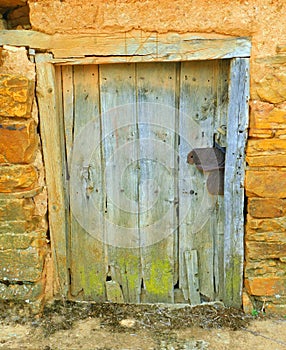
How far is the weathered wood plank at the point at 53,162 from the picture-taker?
2.44 metres

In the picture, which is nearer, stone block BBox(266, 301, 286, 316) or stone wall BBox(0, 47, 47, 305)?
stone wall BBox(0, 47, 47, 305)

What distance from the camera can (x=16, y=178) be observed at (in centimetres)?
245

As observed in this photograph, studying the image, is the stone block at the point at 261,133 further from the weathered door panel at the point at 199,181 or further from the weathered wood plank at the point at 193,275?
the weathered wood plank at the point at 193,275

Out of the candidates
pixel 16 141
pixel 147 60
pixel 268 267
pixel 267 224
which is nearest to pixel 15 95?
pixel 16 141

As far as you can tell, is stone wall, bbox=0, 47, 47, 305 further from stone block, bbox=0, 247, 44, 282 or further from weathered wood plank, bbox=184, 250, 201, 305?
weathered wood plank, bbox=184, 250, 201, 305

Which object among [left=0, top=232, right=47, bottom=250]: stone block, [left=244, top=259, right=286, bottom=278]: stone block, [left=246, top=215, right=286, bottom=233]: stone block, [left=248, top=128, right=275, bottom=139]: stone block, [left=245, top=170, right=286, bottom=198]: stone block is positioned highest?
[left=248, top=128, right=275, bottom=139]: stone block

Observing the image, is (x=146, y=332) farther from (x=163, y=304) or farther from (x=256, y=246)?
(x=256, y=246)

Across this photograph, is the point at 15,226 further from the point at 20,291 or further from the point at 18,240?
the point at 20,291

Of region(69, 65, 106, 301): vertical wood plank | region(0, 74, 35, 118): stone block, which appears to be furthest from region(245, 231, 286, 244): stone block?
region(0, 74, 35, 118): stone block

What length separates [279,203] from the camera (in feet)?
8.14

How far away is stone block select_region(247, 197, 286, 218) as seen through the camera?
2.48 meters

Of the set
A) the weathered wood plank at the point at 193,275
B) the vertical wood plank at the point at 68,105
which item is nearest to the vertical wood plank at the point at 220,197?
the weathered wood plank at the point at 193,275

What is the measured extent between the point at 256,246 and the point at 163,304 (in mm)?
833

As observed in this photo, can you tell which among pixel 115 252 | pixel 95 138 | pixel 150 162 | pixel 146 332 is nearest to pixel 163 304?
pixel 146 332
